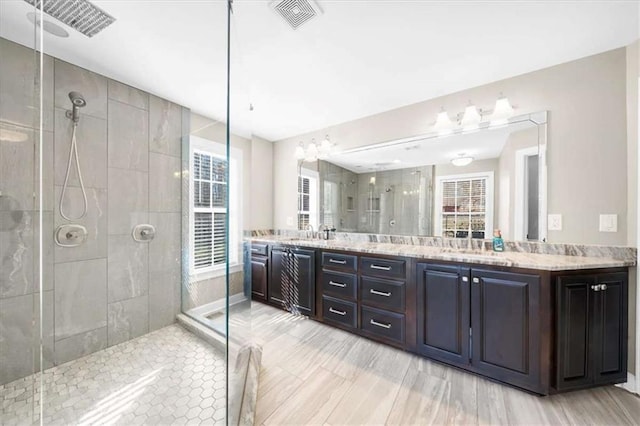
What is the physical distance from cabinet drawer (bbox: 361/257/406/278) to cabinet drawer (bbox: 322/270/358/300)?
0.16m

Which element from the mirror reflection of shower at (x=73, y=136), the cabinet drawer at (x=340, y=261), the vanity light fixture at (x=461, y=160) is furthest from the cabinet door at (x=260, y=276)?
the vanity light fixture at (x=461, y=160)

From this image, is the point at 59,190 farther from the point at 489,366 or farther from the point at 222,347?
the point at 489,366

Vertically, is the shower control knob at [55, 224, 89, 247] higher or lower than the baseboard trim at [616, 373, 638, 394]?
higher

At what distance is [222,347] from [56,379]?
1060 millimetres

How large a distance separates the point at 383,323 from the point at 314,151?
2262 millimetres

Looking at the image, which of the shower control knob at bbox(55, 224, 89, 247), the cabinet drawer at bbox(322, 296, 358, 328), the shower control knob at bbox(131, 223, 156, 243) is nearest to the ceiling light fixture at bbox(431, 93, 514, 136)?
the cabinet drawer at bbox(322, 296, 358, 328)

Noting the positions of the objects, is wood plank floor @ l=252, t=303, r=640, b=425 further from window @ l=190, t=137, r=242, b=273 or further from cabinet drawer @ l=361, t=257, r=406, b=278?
window @ l=190, t=137, r=242, b=273

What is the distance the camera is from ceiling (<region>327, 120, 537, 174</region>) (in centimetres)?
210

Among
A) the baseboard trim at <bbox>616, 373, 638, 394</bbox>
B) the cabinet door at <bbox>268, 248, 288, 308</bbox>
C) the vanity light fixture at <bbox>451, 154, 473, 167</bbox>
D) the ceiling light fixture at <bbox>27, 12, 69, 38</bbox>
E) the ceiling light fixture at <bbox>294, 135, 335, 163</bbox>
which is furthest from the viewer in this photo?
the ceiling light fixture at <bbox>294, 135, 335, 163</bbox>

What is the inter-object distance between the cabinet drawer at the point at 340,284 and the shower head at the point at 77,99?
2480mm

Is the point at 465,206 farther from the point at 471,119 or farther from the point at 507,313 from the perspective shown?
the point at 507,313

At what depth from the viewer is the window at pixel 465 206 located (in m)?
2.13

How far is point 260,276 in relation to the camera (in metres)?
3.02

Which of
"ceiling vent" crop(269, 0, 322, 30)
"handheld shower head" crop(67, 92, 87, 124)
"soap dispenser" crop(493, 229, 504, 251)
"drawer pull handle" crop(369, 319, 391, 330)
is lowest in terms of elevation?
"drawer pull handle" crop(369, 319, 391, 330)
